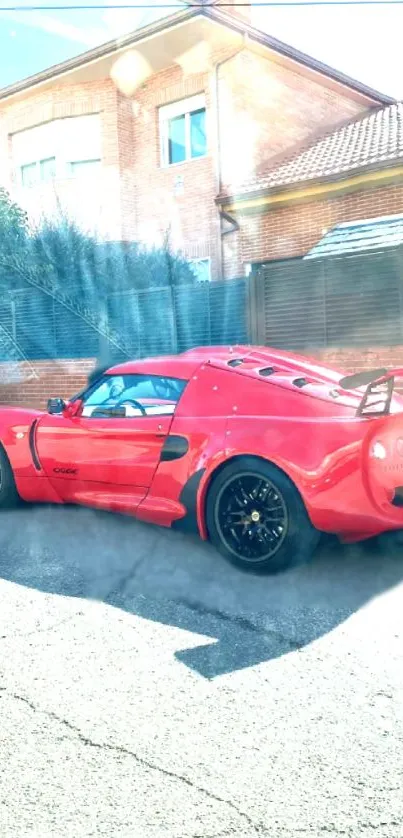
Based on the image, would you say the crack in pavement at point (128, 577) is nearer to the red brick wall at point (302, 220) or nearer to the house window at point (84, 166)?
the red brick wall at point (302, 220)

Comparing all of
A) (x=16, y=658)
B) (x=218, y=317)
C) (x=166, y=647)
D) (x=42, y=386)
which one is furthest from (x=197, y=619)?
(x=42, y=386)

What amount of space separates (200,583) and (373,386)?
1.42 meters

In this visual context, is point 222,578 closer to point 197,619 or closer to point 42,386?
point 197,619

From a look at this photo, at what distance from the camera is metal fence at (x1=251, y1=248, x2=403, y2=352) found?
9648 mm

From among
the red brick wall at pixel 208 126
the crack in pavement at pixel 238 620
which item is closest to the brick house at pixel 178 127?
the red brick wall at pixel 208 126

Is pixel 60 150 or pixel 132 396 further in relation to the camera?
pixel 60 150

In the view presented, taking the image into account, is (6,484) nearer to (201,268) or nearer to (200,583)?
(200,583)

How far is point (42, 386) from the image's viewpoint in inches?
576

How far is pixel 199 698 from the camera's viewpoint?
9.30 feet

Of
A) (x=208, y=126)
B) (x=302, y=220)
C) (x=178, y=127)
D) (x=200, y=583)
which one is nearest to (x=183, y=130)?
(x=178, y=127)

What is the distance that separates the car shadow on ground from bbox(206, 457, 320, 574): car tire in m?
0.12

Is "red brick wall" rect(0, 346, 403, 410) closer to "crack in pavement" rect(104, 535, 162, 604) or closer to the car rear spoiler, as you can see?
"crack in pavement" rect(104, 535, 162, 604)

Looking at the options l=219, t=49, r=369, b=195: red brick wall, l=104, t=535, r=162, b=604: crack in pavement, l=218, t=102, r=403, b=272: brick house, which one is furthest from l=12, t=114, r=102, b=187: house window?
l=104, t=535, r=162, b=604: crack in pavement

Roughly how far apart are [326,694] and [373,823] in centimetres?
79
